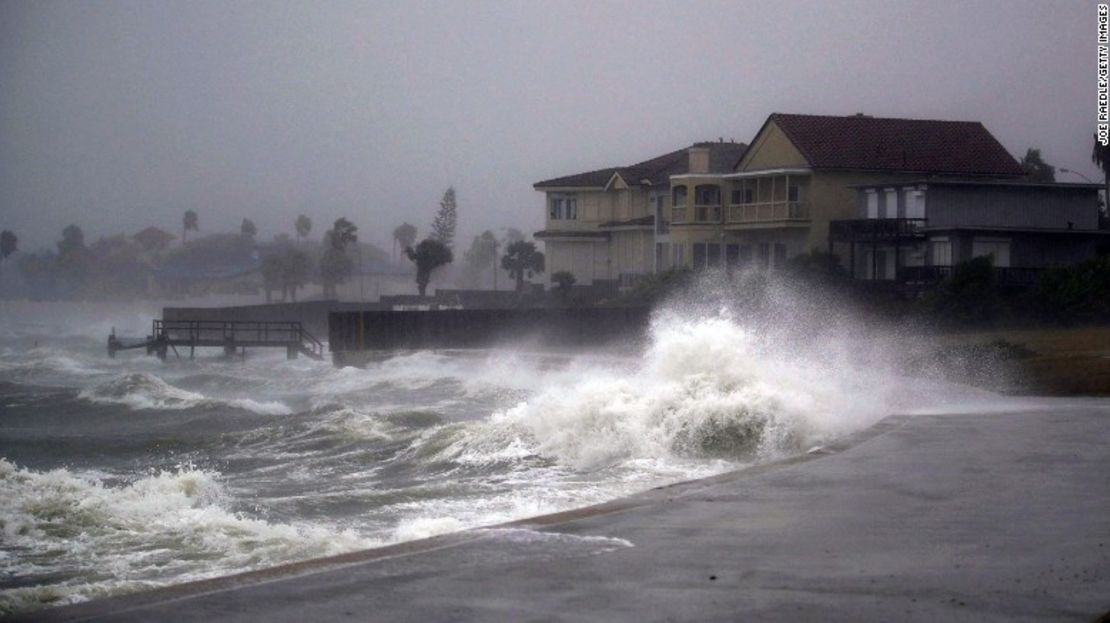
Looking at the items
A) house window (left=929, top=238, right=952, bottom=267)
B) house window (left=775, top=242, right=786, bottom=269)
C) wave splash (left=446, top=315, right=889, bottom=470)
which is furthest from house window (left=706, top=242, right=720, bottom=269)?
wave splash (left=446, top=315, right=889, bottom=470)

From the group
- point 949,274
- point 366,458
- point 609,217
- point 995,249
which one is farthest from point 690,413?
point 609,217

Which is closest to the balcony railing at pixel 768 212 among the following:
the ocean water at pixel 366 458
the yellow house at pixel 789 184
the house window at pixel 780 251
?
the yellow house at pixel 789 184

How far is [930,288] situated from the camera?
144ft

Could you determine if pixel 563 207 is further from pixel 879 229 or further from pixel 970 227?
pixel 970 227

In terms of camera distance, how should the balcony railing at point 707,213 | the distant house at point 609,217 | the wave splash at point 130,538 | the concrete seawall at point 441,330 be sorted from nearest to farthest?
the wave splash at point 130,538, the concrete seawall at point 441,330, the balcony railing at point 707,213, the distant house at point 609,217

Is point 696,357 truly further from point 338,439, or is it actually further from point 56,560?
point 56,560

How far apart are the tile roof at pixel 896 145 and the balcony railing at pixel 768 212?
1.86 m

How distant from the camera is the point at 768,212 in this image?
54.4 m

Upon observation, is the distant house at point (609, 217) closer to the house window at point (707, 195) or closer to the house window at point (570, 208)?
the house window at point (570, 208)

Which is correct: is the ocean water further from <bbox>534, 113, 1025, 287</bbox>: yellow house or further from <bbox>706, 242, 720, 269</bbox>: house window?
<bbox>706, 242, 720, 269</bbox>: house window

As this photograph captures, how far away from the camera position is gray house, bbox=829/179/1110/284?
47125 mm

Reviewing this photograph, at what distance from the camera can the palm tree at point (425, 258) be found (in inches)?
3393

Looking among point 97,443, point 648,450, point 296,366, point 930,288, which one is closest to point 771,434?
point 648,450

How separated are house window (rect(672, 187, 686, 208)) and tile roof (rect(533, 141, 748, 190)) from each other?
354 centimetres
